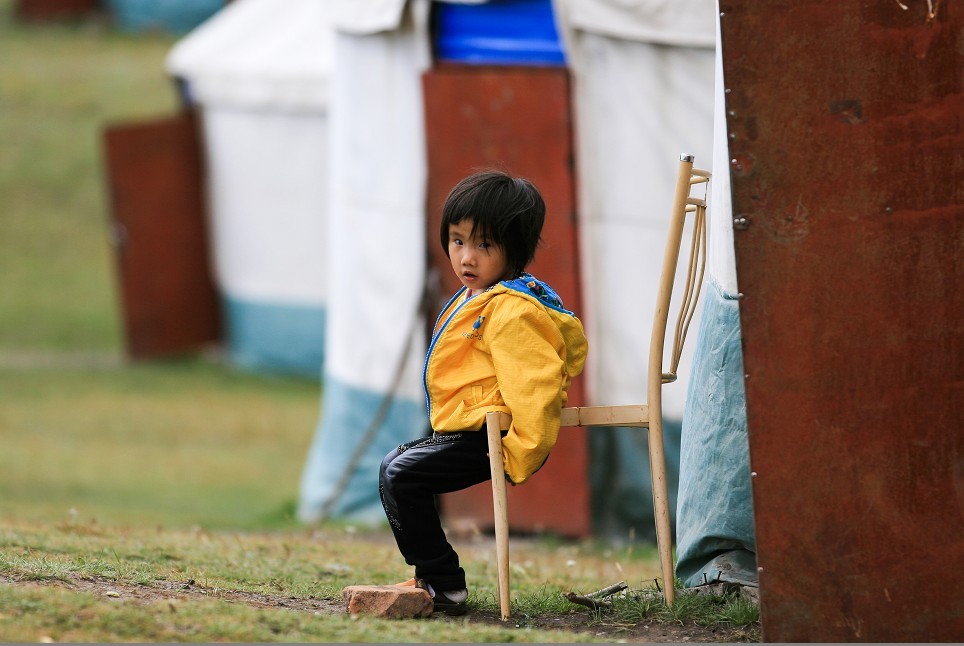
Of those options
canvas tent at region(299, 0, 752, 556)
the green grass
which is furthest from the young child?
the green grass

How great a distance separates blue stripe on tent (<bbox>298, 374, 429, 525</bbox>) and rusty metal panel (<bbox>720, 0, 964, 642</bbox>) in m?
4.50

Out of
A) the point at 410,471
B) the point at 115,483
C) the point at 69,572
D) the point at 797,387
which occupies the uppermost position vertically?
the point at 797,387

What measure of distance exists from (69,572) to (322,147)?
29.1ft

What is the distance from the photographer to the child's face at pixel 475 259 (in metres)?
3.60

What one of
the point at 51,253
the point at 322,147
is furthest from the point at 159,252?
the point at 51,253

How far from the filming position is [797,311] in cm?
327

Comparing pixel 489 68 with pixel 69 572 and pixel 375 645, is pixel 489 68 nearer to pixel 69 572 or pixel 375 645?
pixel 69 572

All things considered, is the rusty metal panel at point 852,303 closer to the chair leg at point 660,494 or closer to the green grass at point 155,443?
the chair leg at point 660,494

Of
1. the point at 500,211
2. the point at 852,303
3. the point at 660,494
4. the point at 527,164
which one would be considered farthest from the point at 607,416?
the point at 527,164

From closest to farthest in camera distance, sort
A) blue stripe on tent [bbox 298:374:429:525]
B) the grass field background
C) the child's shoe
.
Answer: the child's shoe
blue stripe on tent [bbox 298:374:429:525]
the grass field background

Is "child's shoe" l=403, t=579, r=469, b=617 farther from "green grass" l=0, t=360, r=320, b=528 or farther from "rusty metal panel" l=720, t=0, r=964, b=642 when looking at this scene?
"green grass" l=0, t=360, r=320, b=528

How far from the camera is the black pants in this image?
358 cm

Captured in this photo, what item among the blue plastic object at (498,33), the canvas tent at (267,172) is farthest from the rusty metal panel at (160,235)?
the blue plastic object at (498,33)

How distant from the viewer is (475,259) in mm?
3594
